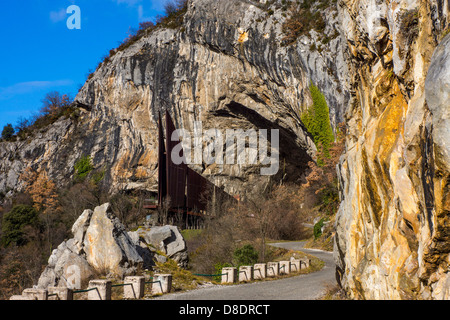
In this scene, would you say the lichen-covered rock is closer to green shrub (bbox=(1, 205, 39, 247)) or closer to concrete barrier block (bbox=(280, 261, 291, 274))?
concrete barrier block (bbox=(280, 261, 291, 274))

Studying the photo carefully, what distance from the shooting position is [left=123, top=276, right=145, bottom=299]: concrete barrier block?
927 centimetres

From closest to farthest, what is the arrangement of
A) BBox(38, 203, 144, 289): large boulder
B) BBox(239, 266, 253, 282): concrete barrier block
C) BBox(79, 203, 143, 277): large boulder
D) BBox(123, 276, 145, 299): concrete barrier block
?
1. BBox(123, 276, 145, 299): concrete barrier block
2. BBox(38, 203, 144, 289): large boulder
3. BBox(79, 203, 143, 277): large boulder
4. BBox(239, 266, 253, 282): concrete barrier block

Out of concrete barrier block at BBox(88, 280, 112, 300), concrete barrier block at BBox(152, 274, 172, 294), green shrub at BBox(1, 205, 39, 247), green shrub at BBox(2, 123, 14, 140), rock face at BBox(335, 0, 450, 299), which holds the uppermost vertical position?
green shrub at BBox(2, 123, 14, 140)

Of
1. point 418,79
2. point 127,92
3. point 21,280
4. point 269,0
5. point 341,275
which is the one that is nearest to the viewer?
point 418,79

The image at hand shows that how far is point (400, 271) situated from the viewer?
4863mm

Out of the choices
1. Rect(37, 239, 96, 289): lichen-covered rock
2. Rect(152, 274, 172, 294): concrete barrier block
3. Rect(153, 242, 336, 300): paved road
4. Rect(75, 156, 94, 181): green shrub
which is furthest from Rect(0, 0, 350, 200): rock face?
Rect(37, 239, 96, 289): lichen-covered rock

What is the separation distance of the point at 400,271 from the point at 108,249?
8.94 m

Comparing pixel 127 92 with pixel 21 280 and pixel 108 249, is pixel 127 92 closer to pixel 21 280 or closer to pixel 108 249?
pixel 21 280

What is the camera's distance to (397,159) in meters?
5.24

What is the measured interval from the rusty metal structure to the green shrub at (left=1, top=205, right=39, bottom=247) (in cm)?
899

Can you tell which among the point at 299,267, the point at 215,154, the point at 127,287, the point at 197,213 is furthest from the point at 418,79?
the point at 215,154

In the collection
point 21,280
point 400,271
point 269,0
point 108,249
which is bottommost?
point 21,280

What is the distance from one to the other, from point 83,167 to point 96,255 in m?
31.4

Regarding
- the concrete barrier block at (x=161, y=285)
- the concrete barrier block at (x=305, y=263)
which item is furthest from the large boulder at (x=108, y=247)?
the concrete barrier block at (x=305, y=263)
